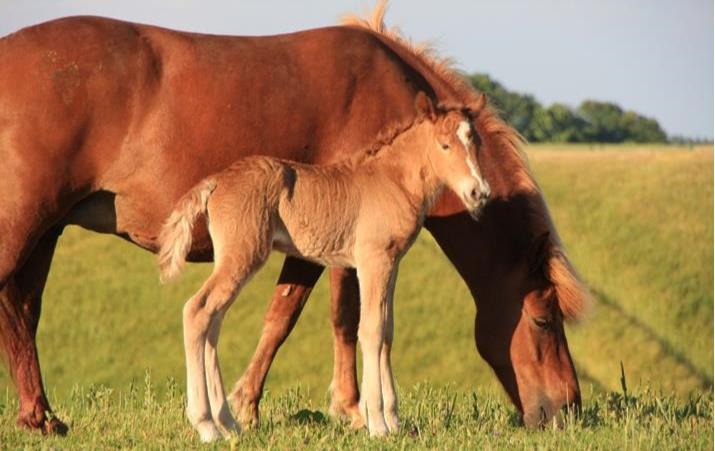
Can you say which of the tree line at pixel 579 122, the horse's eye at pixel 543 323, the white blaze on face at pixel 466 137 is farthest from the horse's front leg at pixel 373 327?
the tree line at pixel 579 122

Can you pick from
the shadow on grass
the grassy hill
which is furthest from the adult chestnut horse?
the shadow on grass

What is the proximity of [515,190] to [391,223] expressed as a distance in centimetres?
178

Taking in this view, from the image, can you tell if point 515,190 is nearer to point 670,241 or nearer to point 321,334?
point 321,334

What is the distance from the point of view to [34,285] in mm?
10047

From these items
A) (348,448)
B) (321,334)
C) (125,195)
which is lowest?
(321,334)

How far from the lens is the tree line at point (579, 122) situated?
88.0 meters

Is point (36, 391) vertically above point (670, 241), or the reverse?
point (36, 391)

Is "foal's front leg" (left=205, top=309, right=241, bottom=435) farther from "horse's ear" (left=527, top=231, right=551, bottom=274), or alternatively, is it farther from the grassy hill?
the grassy hill

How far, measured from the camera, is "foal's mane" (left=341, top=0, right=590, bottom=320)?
10.0 m

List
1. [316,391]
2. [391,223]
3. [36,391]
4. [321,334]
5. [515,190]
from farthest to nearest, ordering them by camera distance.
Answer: [321,334] → [316,391] → [515,190] → [36,391] → [391,223]

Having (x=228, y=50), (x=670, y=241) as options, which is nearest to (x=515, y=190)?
(x=228, y=50)

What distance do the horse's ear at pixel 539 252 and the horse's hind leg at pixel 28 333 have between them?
11.3ft

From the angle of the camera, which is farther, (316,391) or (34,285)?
(316,391)

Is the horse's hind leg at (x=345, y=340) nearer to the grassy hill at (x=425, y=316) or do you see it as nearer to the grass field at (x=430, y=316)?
the grass field at (x=430, y=316)
